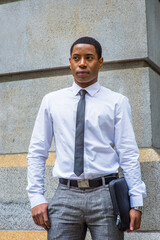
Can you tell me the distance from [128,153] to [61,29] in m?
2.31

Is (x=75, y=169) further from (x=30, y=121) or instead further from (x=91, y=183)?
(x=30, y=121)

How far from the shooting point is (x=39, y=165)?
3.29m

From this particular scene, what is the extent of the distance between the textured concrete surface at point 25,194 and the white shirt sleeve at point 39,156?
1.38m

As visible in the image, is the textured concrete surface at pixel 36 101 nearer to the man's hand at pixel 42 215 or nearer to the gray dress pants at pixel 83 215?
the gray dress pants at pixel 83 215

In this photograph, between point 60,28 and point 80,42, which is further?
point 60,28

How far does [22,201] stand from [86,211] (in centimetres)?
184

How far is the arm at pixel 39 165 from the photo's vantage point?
3193 millimetres

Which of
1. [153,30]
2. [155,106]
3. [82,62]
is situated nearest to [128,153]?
[82,62]

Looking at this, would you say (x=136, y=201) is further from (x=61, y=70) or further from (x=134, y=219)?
(x=61, y=70)

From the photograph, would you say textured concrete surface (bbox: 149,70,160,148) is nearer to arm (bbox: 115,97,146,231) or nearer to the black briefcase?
arm (bbox: 115,97,146,231)

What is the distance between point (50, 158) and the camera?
4.79 metres

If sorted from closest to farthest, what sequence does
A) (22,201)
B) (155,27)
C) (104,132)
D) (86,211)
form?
(86,211)
(104,132)
(22,201)
(155,27)

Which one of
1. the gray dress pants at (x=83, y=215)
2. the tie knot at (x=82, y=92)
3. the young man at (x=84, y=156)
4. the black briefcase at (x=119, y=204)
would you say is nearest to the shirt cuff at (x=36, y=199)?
the young man at (x=84, y=156)

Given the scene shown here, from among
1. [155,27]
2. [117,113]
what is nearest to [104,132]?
[117,113]
